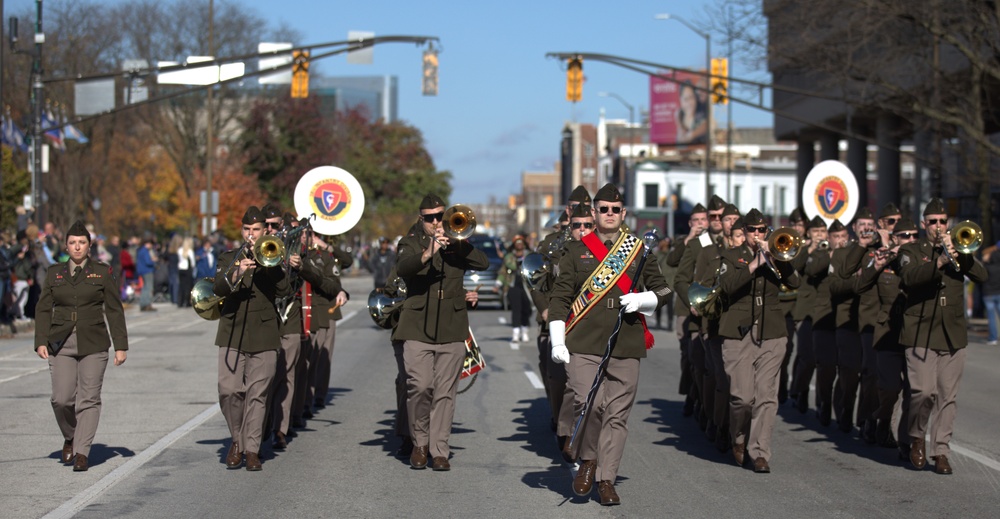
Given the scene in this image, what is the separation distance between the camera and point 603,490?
27.3 ft

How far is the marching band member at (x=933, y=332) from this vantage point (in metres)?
9.74

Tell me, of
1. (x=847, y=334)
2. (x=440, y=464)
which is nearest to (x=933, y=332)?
(x=847, y=334)

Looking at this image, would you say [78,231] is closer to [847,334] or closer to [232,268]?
[232,268]

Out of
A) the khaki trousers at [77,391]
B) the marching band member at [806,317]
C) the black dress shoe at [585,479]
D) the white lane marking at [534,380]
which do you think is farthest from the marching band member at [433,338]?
the white lane marking at [534,380]

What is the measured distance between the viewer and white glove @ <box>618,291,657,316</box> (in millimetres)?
8242

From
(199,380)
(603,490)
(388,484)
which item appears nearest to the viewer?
(603,490)

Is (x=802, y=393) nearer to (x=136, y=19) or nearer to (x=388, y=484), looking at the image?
(x=388, y=484)

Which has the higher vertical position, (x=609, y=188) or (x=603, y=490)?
(x=609, y=188)

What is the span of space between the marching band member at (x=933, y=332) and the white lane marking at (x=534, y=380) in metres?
6.15

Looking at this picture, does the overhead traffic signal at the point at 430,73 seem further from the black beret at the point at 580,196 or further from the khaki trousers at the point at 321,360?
the black beret at the point at 580,196

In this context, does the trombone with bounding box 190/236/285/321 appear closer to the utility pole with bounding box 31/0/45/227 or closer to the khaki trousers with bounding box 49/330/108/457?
the khaki trousers with bounding box 49/330/108/457

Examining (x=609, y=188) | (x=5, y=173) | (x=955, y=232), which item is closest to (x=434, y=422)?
(x=609, y=188)

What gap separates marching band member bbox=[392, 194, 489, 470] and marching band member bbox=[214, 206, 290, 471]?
3.30ft

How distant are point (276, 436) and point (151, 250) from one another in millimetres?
23058
